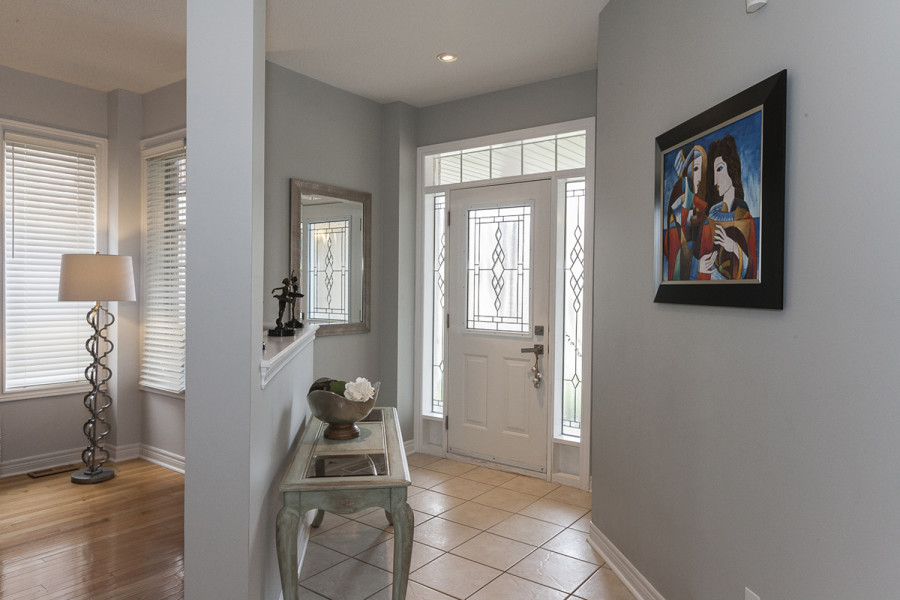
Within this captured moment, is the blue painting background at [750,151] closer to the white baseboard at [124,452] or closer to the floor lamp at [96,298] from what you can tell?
the floor lamp at [96,298]

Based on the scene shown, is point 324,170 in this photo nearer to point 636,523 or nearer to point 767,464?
point 636,523

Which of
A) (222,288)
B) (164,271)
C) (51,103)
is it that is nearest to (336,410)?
(222,288)

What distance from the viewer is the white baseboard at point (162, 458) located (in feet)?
14.0

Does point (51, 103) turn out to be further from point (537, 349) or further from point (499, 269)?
point (537, 349)

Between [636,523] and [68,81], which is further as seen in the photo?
[68,81]

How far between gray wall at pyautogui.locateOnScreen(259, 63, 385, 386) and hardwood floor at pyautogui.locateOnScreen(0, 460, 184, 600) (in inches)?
52.9

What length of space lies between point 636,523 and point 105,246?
14.2ft

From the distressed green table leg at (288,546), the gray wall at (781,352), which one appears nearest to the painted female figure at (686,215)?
the gray wall at (781,352)

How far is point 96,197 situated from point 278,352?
3287mm

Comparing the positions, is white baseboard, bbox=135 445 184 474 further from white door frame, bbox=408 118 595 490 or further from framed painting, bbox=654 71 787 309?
framed painting, bbox=654 71 787 309

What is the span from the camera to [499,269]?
169 inches

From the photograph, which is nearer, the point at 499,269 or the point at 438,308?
the point at 499,269

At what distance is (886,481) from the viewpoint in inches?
52.6

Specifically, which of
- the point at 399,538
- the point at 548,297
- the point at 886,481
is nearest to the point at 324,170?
the point at 548,297
